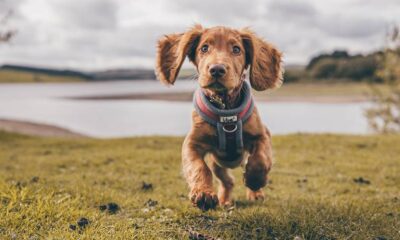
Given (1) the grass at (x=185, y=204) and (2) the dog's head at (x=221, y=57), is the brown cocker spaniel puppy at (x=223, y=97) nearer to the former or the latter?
(2) the dog's head at (x=221, y=57)

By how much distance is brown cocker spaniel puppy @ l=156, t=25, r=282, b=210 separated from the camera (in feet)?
19.2

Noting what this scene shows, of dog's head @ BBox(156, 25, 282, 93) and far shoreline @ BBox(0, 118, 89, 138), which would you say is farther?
far shoreline @ BBox(0, 118, 89, 138)

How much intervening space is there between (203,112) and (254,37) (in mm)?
1501

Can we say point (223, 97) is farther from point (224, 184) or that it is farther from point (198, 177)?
point (224, 184)

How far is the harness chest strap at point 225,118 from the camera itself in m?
6.43

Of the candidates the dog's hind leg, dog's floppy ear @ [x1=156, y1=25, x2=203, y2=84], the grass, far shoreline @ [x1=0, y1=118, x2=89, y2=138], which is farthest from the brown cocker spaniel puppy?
far shoreline @ [x1=0, y1=118, x2=89, y2=138]

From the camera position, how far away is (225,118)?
6.43 metres

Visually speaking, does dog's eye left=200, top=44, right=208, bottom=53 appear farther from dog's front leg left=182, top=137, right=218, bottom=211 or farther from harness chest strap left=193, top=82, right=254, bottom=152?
dog's front leg left=182, top=137, right=218, bottom=211

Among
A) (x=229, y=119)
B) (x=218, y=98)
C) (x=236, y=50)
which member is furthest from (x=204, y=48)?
(x=229, y=119)

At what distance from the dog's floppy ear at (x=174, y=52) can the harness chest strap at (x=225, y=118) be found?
0.84 meters

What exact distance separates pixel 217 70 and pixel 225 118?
98 centimetres

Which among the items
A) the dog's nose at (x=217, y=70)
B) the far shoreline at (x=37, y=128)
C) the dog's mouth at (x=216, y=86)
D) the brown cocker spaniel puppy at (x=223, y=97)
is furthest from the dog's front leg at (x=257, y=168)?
the far shoreline at (x=37, y=128)

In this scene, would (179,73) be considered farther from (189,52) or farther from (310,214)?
(310,214)

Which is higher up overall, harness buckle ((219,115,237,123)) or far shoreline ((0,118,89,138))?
harness buckle ((219,115,237,123))
